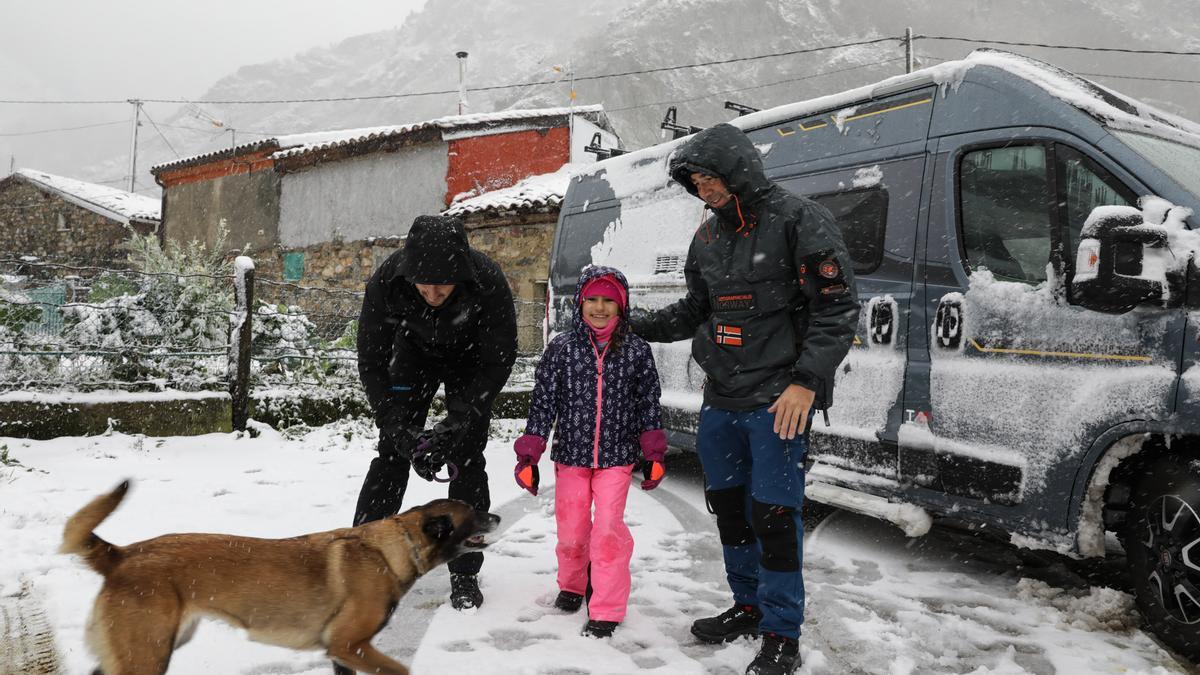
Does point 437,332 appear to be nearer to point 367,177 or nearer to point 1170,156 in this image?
point 1170,156

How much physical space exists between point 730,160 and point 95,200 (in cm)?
2671

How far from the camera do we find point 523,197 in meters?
14.0

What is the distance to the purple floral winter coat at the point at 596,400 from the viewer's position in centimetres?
314

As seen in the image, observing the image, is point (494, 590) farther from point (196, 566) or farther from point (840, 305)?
point (840, 305)

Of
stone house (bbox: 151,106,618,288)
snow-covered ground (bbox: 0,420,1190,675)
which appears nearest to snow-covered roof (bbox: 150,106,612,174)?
stone house (bbox: 151,106,618,288)

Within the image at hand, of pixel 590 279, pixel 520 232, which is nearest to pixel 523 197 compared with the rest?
pixel 520 232

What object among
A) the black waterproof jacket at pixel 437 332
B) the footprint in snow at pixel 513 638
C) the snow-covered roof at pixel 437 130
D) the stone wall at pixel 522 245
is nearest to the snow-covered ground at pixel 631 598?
the footprint in snow at pixel 513 638

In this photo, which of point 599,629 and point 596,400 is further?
point 596,400

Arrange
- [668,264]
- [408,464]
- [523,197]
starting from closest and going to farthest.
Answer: [408,464] → [668,264] → [523,197]

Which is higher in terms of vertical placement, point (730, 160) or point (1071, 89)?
point (1071, 89)

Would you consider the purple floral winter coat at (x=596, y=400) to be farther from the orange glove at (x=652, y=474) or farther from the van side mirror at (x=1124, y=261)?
the van side mirror at (x=1124, y=261)

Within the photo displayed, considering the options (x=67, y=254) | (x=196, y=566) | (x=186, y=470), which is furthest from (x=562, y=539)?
(x=67, y=254)

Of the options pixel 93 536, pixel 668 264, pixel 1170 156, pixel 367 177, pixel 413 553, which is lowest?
pixel 413 553

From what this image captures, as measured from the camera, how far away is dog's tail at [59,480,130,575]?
75.6 inches
